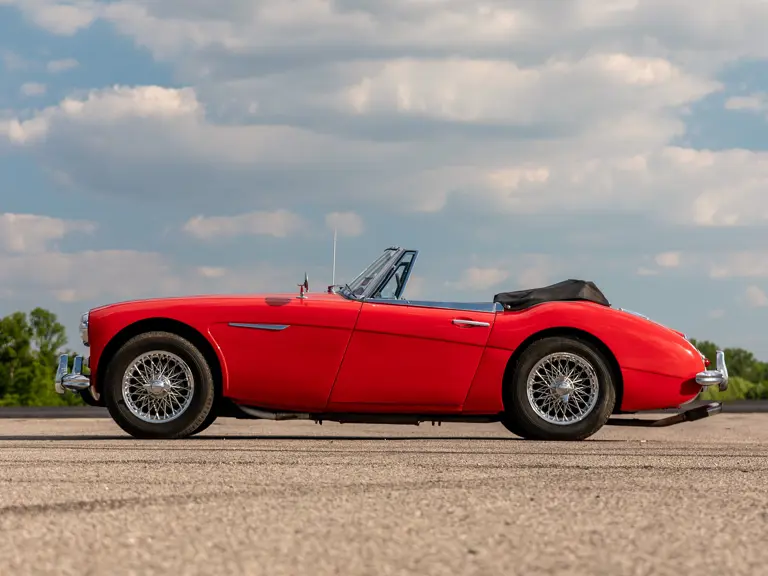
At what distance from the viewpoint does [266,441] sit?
8.45 metres

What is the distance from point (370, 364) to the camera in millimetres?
8516

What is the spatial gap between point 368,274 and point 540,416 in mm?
1801

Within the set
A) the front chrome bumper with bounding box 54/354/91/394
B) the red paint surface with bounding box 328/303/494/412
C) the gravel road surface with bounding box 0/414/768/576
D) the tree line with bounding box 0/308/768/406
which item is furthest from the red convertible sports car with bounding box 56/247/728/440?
the tree line with bounding box 0/308/768/406

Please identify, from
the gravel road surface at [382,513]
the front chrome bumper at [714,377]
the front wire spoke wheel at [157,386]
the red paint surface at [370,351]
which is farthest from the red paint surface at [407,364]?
Answer: the front chrome bumper at [714,377]

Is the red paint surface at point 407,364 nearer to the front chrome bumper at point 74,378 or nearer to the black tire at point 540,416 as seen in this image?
the black tire at point 540,416

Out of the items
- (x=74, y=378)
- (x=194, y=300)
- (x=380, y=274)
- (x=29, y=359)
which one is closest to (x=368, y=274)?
(x=380, y=274)

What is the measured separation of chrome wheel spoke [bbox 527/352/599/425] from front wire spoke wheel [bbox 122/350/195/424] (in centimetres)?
261

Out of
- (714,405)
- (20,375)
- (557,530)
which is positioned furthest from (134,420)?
(20,375)

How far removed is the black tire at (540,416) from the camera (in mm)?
8469

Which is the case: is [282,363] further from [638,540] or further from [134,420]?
[638,540]

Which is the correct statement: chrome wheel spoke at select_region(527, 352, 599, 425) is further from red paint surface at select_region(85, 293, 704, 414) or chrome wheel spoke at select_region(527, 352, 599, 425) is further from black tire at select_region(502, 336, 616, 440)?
red paint surface at select_region(85, 293, 704, 414)

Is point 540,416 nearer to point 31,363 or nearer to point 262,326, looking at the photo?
point 262,326

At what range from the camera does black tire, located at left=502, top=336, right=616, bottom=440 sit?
847 centimetres

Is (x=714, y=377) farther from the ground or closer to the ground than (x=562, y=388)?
farther from the ground
